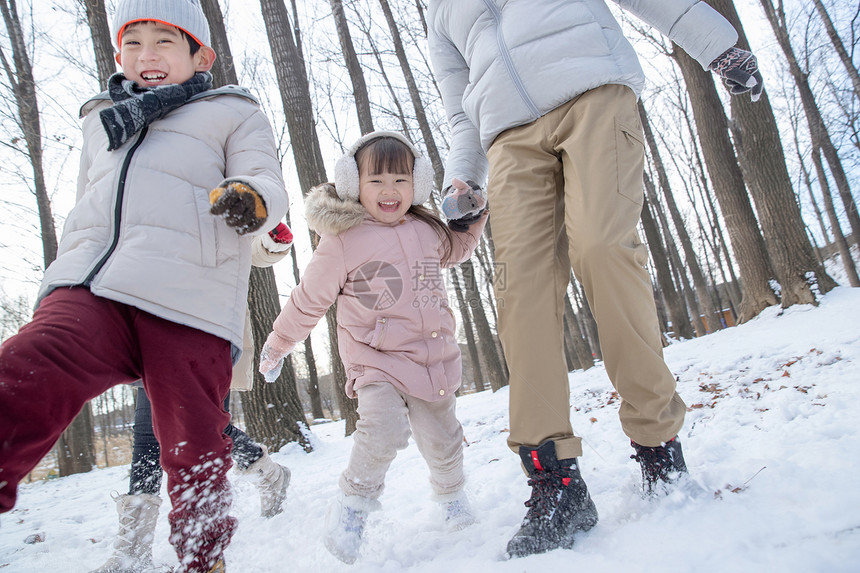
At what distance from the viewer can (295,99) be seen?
5629 millimetres

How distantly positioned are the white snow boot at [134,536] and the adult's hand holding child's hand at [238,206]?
1245 millimetres

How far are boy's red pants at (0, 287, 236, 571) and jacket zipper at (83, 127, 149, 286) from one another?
66mm

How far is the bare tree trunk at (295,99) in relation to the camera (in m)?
5.59

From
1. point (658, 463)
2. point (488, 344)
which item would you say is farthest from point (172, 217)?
point (488, 344)

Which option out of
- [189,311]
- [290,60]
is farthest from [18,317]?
[189,311]

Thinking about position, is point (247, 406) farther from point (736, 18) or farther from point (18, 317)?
point (18, 317)

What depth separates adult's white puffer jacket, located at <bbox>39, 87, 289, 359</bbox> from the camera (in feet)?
4.57

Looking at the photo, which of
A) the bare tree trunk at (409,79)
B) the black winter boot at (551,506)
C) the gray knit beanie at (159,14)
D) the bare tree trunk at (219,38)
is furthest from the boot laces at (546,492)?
the bare tree trunk at (409,79)

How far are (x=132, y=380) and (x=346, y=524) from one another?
0.87 m

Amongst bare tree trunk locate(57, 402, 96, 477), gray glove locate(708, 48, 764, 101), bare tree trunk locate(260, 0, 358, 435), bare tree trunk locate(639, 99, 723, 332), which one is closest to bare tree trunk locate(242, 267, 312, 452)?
bare tree trunk locate(260, 0, 358, 435)

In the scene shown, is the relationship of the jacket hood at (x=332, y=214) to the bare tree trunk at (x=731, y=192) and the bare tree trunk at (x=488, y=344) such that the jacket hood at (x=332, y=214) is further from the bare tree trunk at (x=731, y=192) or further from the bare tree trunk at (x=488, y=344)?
the bare tree trunk at (x=488, y=344)

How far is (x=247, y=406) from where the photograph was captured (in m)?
4.41

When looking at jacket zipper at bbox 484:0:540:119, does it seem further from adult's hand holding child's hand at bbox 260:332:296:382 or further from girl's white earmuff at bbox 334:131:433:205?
adult's hand holding child's hand at bbox 260:332:296:382

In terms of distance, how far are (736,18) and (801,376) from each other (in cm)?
507
